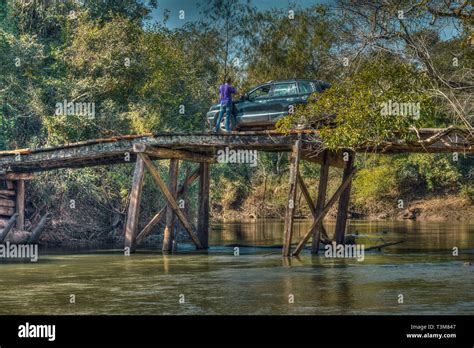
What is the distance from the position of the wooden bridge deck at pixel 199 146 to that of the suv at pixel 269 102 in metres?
0.84

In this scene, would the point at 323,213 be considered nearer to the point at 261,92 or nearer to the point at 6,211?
the point at 261,92

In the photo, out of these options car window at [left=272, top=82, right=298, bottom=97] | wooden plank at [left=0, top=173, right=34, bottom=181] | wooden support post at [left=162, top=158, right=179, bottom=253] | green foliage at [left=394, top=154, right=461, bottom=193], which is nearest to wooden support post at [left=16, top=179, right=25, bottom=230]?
wooden plank at [left=0, top=173, right=34, bottom=181]

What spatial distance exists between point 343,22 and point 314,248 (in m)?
7.04

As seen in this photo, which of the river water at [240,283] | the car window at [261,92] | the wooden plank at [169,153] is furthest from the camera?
the wooden plank at [169,153]

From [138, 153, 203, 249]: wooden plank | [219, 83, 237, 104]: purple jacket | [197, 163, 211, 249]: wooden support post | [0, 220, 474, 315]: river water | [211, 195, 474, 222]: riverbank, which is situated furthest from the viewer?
[211, 195, 474, 222]: riverbank

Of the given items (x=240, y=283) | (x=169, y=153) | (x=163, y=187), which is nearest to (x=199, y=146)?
(x=169, y=153)

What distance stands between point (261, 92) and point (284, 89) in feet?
3.00

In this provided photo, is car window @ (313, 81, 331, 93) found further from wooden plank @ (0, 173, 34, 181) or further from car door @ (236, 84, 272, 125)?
wooden plank @ (0, 173, 34, 181)

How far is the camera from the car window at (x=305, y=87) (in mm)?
25917

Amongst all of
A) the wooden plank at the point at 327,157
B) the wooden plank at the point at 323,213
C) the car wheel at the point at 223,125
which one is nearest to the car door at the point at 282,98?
the car wheel at the point at 223,125

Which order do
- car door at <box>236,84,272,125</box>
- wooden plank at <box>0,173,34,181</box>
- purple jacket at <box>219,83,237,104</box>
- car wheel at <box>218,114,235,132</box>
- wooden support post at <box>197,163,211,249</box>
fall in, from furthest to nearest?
1. wooden plank at <box>0,173,34,181</box>
2. wooden support post at <box>197,163,211,249</box>
3. car wheel at <box>218,114,235,132</box>
4. car door at <box>236,84,272,125</box>
5. purple jacket at <box>219,83,237,104</box>

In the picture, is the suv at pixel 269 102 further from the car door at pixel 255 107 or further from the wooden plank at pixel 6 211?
the wooden plank at pixel 6 211

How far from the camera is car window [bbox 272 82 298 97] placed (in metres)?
26.2
